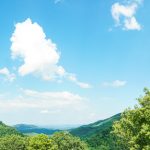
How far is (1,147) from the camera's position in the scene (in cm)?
16612

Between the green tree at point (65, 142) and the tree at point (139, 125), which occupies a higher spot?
the green tree at point (65, 142)

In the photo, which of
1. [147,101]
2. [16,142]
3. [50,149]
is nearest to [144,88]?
[147,101]

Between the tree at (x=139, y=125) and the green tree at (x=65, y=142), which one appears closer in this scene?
the tree at (x=139, y=125)

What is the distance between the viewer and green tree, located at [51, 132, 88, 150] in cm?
17275

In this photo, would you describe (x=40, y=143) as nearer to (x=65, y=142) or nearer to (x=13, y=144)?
(x=13, y=144)

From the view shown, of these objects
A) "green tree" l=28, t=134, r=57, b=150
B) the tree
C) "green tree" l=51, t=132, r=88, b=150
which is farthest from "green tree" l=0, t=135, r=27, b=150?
the tree

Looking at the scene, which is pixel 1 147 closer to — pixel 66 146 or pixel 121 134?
pixel 66 146

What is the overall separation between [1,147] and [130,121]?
110m

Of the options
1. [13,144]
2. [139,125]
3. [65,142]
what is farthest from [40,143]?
[139,125]

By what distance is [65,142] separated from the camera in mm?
173125

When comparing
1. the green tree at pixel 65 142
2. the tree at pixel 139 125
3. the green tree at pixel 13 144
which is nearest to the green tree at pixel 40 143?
the green tree at pixel 13 144

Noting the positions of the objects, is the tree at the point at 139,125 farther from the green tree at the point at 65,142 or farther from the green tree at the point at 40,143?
the green tree at the point at 65,142

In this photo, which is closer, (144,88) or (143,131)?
(143,131)

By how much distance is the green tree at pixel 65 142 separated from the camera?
17275 centimetres
